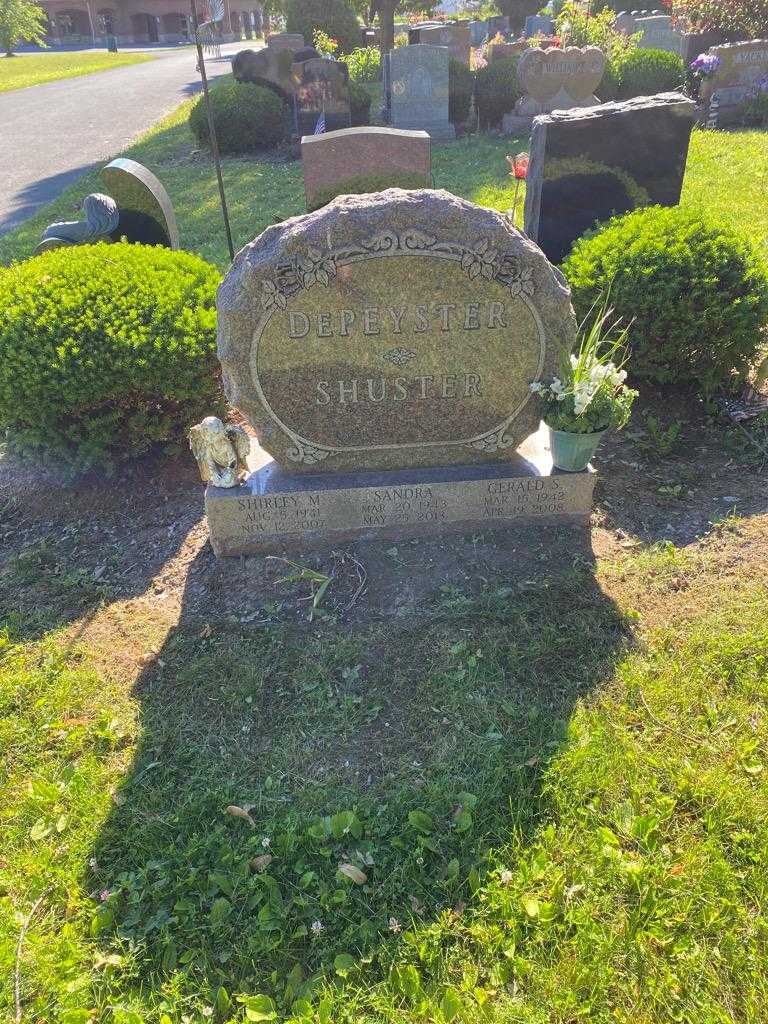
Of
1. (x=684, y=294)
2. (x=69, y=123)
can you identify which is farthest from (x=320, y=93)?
(x=684, y=294)

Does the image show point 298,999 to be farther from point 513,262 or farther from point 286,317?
point 513,262

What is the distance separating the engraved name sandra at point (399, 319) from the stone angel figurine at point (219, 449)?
65 cm

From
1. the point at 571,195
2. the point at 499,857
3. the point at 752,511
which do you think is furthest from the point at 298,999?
the point at 571,195

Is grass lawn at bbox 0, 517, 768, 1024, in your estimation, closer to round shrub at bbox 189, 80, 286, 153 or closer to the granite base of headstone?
the granite base of headstone

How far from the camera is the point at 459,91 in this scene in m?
16.0

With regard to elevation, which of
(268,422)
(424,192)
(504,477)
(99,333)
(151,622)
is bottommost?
(151,622)

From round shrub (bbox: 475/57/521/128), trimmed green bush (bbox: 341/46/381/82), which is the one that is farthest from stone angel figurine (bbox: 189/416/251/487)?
trimmed green bush (bbox: 341/46/381/82)

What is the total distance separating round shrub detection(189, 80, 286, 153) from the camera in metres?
15.2

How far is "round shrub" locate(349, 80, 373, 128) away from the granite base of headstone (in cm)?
1442

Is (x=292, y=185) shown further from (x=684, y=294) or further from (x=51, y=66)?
(x=51, y=66)

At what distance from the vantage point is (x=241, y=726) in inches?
129

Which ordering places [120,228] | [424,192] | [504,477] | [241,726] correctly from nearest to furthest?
[241,726]
[424,192]
[504,477]
[120,228]

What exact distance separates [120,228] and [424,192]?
405cm

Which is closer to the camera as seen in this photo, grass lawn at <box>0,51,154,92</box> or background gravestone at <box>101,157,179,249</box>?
background gravestone at <box>101,157,179,249</box>
